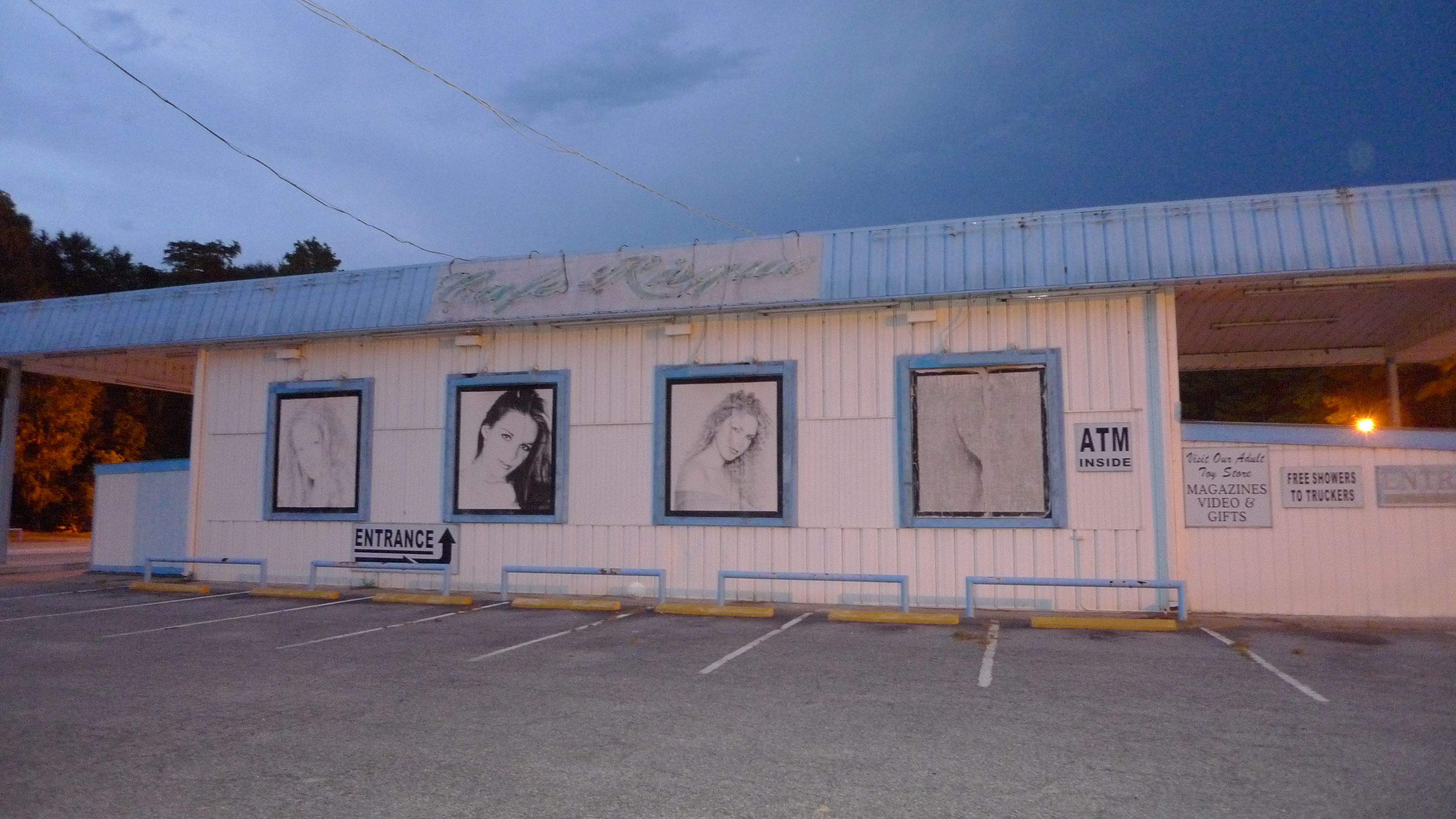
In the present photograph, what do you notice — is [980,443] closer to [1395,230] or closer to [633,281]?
[1395,230]

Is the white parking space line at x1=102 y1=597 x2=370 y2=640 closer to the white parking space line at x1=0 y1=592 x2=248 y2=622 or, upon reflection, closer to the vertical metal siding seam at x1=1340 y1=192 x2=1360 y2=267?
the white parking space line at x1=0 y1=592 x2=248 y2=622

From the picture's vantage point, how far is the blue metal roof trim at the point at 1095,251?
39.5 ft

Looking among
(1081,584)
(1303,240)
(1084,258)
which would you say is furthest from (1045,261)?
(1081,584)

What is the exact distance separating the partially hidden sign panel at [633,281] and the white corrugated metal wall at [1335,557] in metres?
6.34

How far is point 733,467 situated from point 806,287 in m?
2.99

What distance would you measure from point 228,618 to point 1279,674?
1268 centimetres

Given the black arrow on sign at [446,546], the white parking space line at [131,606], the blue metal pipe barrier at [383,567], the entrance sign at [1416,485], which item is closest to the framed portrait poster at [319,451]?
the blue metal pipe barrier at [383,567]

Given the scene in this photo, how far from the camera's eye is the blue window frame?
13.5 m

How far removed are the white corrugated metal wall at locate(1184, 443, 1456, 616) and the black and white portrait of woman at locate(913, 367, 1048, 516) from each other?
2.21m

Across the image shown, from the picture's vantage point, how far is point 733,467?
14.9 m

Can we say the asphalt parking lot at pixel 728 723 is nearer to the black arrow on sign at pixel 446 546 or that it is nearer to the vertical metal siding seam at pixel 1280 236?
the black arrow on sign at pixel 446 546

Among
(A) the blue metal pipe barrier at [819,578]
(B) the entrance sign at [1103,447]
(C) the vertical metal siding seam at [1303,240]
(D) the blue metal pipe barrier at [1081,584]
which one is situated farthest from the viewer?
(A) the blue metal pipe barrier at [819,578]

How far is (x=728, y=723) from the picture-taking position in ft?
23.3

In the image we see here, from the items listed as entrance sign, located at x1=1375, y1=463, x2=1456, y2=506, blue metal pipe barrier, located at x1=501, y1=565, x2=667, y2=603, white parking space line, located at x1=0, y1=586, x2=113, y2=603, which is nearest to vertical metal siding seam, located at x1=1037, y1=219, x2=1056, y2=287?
entrance sign, located at x1=1375, y1=463, x2=1456, y2=506
